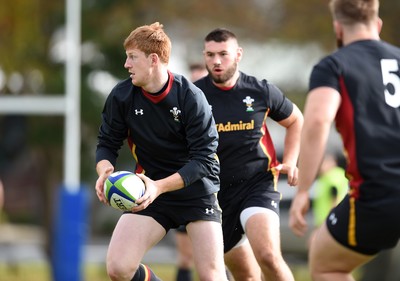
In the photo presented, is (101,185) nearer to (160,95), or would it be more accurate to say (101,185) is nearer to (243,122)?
(160,95)

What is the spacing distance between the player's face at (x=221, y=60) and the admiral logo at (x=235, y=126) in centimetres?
35

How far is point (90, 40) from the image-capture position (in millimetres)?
19531

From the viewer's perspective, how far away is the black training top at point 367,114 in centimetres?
625

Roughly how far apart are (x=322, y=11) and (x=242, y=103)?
36.4 ft

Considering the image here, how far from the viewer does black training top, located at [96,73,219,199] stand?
24.8 ft

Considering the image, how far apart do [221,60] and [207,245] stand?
1839mm

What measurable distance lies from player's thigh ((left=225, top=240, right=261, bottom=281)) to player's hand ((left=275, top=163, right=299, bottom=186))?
0.64 meters

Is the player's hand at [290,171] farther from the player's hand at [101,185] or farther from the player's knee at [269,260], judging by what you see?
the player's hand at [101,185]

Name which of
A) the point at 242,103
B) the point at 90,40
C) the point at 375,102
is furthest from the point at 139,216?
the point at 90,40

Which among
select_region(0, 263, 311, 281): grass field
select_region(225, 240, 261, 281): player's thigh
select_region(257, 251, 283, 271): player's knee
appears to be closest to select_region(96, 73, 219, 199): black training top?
select_region(257, 251, 283, 271): player's knee

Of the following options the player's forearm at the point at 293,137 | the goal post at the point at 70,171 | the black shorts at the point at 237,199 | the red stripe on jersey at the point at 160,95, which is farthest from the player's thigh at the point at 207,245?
the goal post at the point at 70,171

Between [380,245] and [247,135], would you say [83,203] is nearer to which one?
[247,135]

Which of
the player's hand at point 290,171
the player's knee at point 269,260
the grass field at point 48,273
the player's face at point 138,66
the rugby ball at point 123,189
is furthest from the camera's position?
the grass field at point 48,273

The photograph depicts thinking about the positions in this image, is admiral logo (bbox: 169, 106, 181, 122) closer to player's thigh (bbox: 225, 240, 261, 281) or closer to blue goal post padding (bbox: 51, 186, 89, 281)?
player's thigh (bbox: 225, 240, 261, 281)
